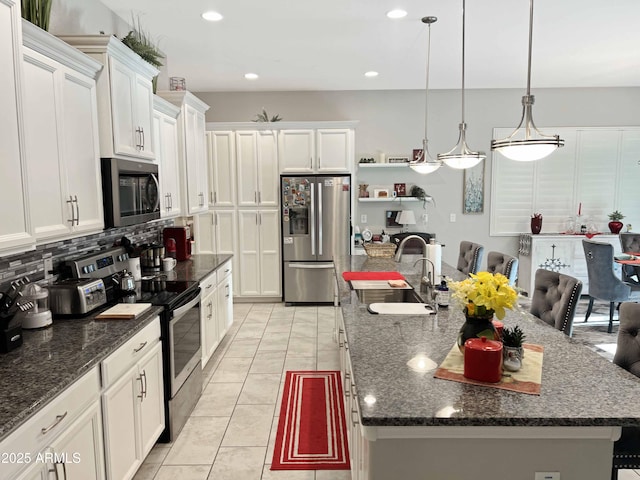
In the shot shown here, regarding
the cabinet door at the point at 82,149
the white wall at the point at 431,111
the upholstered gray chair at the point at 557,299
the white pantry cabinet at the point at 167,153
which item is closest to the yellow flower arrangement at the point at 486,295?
the upholstered gray chair at the point at 557,299

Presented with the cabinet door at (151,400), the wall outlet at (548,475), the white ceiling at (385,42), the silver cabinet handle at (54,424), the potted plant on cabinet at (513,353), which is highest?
the white ceiling at (385,42)

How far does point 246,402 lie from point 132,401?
1.24 meters

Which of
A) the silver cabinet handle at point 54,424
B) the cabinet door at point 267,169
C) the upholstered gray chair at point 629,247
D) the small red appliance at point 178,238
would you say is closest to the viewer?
the silver cabinet handle at point 54,424

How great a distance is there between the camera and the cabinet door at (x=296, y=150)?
19.3 feet

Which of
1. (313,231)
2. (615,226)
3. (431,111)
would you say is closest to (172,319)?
(313,231)

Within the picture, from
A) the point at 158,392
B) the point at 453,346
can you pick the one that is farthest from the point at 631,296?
the point at 158,392

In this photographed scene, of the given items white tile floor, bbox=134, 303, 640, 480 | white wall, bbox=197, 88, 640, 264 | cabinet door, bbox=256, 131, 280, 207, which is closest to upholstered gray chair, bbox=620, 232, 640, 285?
white wall, bbox=197, 88, 640, 264

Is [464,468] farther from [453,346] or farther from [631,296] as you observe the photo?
[631,296]

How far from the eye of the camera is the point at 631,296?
4.79m

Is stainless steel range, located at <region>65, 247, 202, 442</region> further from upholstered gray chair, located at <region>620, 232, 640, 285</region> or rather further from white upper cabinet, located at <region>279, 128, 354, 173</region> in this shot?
upholstered gray chair, located at <region>620, 232, 640, 285</region>

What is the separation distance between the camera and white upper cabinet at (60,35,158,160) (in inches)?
104

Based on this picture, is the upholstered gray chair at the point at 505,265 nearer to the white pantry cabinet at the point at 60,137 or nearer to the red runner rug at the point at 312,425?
the red runner rug at the point at 312,425

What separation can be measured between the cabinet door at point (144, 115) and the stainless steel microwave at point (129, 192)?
0.11 m

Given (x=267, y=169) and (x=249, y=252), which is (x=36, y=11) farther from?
(x=249, y=252)
